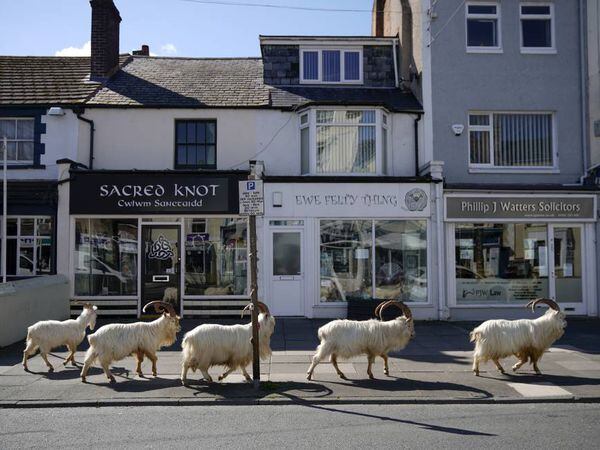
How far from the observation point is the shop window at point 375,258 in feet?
50.1

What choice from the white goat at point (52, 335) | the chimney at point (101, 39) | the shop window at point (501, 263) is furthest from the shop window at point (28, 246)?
the shop window at point (501, 263)

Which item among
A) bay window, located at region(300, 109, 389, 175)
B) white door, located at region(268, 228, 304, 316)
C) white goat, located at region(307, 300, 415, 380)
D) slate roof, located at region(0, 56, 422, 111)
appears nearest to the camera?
white goat, located at region(307, 300, 415, 380)

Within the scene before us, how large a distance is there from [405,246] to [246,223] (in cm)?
447

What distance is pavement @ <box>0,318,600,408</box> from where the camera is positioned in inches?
317

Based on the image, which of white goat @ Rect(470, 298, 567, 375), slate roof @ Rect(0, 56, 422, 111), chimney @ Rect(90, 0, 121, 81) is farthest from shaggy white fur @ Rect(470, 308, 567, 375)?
chimney @ Rect(90, 0, 121, 81)

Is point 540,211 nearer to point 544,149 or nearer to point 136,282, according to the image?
point 544,149

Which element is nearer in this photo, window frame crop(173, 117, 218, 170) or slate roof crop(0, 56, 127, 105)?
slate roof crop(0, 56, 127, 105)

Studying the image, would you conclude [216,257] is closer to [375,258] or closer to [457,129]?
[375,258]

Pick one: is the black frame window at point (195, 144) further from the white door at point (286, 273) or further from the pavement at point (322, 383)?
the pavement at point (322, 383)

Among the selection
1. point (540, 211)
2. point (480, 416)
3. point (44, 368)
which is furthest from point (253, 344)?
point (540, 211)

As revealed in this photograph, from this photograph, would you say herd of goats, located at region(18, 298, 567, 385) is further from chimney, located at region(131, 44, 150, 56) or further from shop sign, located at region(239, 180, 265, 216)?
chimney, located at region(131, 44, 150, 56)

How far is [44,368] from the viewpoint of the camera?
32.7 ft

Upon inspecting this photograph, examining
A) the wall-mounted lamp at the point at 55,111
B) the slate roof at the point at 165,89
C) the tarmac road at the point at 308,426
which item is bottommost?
the tarmac road at the point at 308,426

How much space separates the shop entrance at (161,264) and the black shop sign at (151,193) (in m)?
0.70
